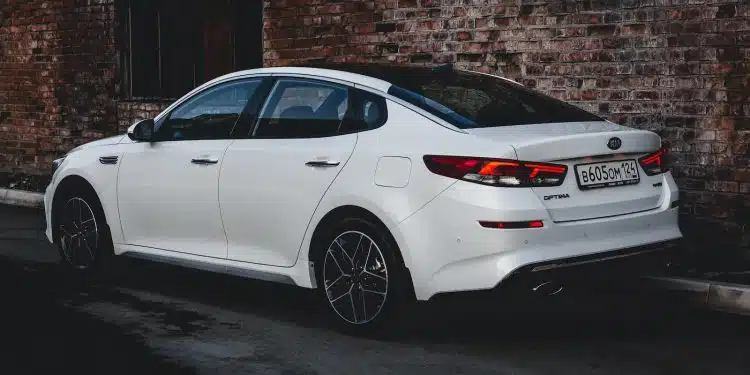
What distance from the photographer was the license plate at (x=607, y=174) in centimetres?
617

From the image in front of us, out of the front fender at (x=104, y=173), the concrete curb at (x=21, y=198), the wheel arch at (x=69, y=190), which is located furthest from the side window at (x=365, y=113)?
the concrete curb at (x=21, y=198)

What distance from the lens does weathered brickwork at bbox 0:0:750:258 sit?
8891mm

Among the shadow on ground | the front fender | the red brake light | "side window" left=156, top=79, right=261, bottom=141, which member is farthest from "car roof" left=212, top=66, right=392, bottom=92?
the shadow on ground

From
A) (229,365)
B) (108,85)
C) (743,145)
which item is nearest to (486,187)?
(229,365)

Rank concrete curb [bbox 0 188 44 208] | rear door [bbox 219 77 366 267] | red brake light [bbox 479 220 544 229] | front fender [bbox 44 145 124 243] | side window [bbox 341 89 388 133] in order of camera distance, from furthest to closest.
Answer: concrete curb [bbox 0 188 44 208], front fender [bbox 44 145 124 243], rear door [bbox 219 77 366 267], side window [bbox 341 89 388 133], red brake light [bbox 479 220 544 229]

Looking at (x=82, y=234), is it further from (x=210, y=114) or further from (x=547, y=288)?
(x=547, y=288)

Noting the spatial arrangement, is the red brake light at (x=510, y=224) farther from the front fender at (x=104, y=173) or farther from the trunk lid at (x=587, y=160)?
the front fender at (x=104, y=173)

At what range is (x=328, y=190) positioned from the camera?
6.68 metres

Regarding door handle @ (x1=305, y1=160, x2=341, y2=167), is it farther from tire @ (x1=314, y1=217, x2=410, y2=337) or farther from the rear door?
tire @ (x1=314, y1=217, x2=410, y2=337)

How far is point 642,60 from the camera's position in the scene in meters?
9.39

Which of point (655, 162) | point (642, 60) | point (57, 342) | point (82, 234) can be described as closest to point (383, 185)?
point (655, 162)

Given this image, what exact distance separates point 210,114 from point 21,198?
A: 719 cm

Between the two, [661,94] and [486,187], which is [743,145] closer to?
[661,94]

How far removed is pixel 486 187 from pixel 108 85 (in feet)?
33.3
